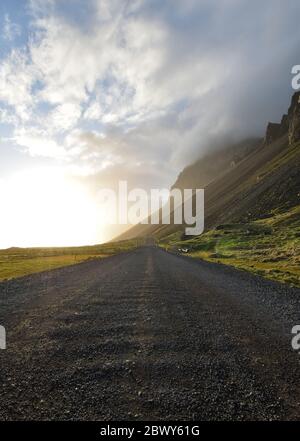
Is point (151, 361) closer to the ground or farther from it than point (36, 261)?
farther from it

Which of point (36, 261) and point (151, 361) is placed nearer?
point (151, 361)

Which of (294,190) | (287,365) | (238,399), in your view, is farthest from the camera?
(294,190)

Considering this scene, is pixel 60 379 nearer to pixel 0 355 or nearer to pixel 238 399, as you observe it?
pixel 0 355

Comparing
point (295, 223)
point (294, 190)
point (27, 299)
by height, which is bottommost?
point (27, 299)

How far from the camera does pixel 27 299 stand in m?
15.9

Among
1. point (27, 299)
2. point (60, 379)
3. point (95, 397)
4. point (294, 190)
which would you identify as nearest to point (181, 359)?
point (95, 397)

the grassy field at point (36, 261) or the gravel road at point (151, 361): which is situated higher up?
the gravel road at point (151, 361)

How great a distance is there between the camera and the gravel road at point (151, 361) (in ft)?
17.3

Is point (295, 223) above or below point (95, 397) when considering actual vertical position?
above

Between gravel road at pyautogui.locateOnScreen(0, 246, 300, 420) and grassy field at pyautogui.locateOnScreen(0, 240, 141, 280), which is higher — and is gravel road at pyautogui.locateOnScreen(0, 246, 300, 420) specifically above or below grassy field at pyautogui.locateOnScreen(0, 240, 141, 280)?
above

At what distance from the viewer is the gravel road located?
5.26m

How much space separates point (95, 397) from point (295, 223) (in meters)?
86.4

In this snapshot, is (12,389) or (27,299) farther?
(27,299)

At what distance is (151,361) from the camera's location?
7.26 metres
